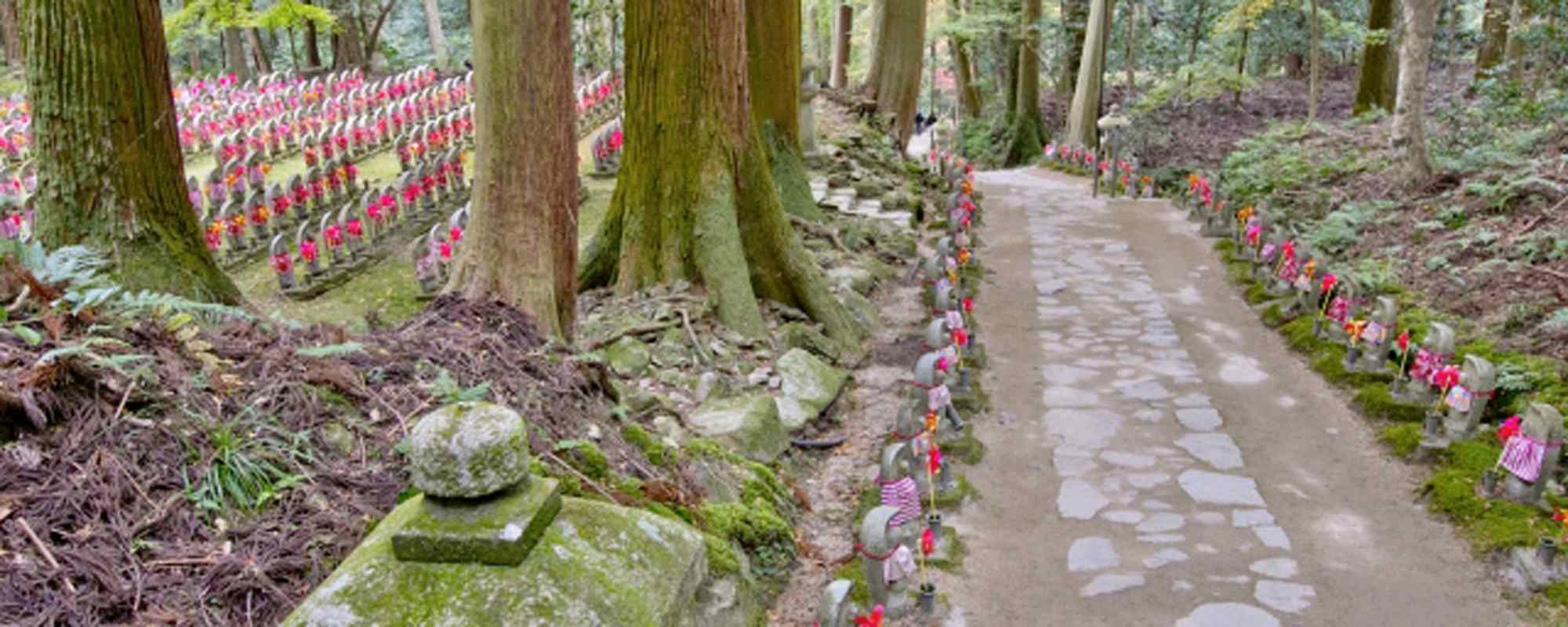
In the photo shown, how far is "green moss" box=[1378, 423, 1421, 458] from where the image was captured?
670 centimetres

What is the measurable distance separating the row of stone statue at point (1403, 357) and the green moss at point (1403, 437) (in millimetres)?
59

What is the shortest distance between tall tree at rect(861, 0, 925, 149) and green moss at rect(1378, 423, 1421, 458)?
42.1ft

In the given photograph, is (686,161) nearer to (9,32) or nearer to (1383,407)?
(1383,407)

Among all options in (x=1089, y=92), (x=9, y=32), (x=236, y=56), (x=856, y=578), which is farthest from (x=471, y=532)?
(x=236, y=56)

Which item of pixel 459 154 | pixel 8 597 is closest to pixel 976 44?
pixel 459 154

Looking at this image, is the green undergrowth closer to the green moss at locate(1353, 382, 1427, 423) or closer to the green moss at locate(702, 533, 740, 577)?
the green moss at locate(1353, 382, 1427, 423)

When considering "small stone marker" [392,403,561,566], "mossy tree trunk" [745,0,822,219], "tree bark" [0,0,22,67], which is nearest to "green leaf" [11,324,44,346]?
"small stone marker" [392,403,561,566]

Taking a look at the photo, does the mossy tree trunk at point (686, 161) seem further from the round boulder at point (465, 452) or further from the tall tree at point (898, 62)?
the tall tree at point (898, 62)

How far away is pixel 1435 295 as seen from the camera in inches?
347

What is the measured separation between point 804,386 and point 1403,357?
4353 millimetres

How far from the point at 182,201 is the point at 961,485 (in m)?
5.11

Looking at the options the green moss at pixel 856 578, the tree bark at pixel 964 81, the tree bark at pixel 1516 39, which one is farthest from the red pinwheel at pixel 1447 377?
the tree bark at pixel 964 81

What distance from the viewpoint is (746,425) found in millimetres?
6371

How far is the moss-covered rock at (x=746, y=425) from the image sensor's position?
20.5ft
